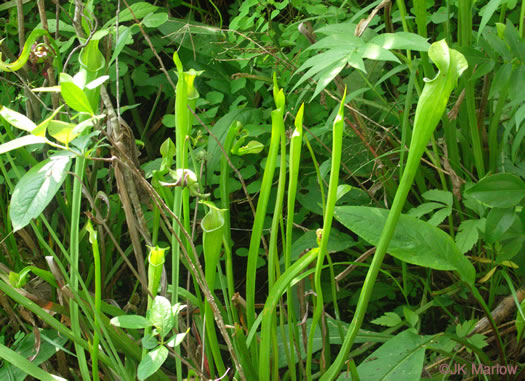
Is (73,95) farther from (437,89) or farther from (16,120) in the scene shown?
(437,89)

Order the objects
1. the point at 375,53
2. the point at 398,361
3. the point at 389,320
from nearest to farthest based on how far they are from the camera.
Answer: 1. the point at 375,53
2. the point at 398,361
3. the point at 389,320

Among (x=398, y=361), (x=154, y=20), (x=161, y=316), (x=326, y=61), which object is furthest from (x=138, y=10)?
(x=398, y=361)

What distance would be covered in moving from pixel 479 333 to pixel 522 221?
21 cm

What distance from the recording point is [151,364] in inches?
22.2

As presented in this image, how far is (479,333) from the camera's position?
896 mm

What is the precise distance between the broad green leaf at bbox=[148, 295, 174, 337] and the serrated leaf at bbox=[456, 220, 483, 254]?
462mm

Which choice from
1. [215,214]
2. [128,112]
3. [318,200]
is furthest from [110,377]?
[128,112]

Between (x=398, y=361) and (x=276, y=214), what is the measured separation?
27cm

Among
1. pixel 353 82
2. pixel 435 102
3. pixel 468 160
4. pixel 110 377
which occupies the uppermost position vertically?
pixel 435 102

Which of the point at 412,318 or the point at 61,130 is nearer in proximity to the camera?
the point at 61,130

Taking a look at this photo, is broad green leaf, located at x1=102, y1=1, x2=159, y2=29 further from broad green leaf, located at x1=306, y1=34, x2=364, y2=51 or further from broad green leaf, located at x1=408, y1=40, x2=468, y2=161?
broad green leaf, located at x1=408, y1=40, x2=468, y2=161

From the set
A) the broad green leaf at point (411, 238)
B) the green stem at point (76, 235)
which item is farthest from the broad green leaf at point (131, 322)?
the broad green leaf at point (411, 238)

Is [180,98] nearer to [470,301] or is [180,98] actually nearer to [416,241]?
[416,241]

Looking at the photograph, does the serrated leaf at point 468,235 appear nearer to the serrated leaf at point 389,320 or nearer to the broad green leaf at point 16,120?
the serrated leaf at point 389,320
